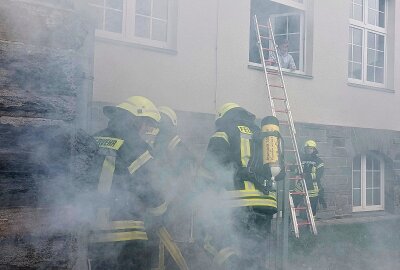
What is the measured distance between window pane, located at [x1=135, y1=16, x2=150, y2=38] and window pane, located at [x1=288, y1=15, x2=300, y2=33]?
2.62 metres

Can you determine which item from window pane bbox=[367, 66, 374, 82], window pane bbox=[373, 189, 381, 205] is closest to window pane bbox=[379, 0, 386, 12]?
window pane bbox=[367, 66, 374, 82]

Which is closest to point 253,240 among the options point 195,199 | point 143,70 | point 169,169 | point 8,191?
point 195,199

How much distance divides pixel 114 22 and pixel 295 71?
310cm

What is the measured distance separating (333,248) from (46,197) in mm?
4368

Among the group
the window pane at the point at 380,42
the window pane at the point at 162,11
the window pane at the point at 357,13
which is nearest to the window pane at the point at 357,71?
the window pane at the point at 380,42

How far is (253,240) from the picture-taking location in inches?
161

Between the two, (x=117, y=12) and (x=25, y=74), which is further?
(x=117, y=12)

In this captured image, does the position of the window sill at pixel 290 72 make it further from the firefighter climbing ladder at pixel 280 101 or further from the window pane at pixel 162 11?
the window pane at pixel 162 11

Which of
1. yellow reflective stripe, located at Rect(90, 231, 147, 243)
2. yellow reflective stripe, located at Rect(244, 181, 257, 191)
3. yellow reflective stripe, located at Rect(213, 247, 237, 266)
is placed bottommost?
yellow reflective stripe, located at Rect(213, 247, 237, 266)

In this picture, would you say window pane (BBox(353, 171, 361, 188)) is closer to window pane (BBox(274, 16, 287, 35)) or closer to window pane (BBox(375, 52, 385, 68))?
window pane (BBox(375, 52, 385, 68))

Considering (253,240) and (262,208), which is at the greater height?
(262,208)

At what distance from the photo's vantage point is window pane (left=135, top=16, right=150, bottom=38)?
521cm

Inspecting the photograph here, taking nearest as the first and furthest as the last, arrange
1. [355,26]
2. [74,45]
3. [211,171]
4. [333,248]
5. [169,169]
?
[74,45], [169,169], [211,171], [333,248], [355,26]

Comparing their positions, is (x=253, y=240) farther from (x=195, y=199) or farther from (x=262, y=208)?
(x=195, y=199)
